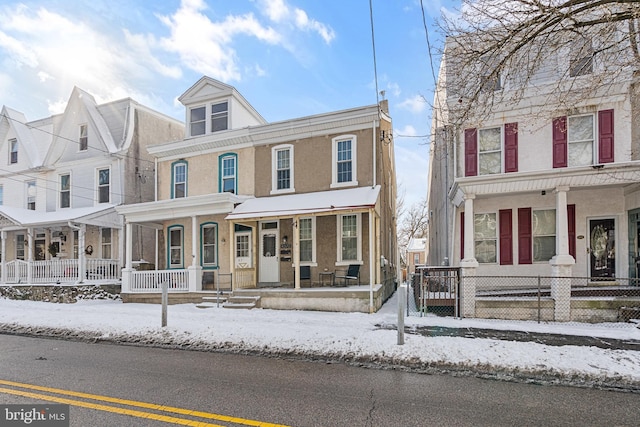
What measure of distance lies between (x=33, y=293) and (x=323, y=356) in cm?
1546

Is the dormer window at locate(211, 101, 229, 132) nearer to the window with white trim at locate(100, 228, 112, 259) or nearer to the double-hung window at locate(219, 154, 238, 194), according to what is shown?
the double-hung window at locate(219, 154, 238, 194)

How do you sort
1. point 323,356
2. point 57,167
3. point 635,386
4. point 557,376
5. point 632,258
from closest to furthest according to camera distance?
point 635,386 → point 557,376 → point 323,356 → point 632,258 → point 57,167

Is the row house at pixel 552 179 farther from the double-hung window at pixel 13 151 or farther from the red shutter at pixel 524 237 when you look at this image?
the double-hung window at pixel 13 151

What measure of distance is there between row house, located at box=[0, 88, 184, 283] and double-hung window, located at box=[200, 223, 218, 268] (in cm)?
454

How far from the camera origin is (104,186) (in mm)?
17750

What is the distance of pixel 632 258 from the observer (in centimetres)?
1076

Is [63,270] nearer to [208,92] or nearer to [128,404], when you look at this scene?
[208,92]

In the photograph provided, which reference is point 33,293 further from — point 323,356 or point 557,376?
point 557,376

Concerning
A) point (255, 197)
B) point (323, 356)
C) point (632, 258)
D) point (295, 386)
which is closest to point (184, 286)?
point (255, 197)

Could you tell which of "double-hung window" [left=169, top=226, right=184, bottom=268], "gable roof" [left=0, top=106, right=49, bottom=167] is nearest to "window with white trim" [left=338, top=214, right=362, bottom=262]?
"double-hung window" [left=169, top=226, right=184, bottom=268]

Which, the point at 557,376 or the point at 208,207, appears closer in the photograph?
the point at 557,376

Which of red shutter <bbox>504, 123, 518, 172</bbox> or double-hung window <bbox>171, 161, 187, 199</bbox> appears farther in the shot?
double-hung window <bbox>171, 161, 187, 199</bbox>

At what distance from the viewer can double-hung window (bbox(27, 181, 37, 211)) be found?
1964 centimetres

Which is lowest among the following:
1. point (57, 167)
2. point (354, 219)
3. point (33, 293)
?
point (33, 293)
